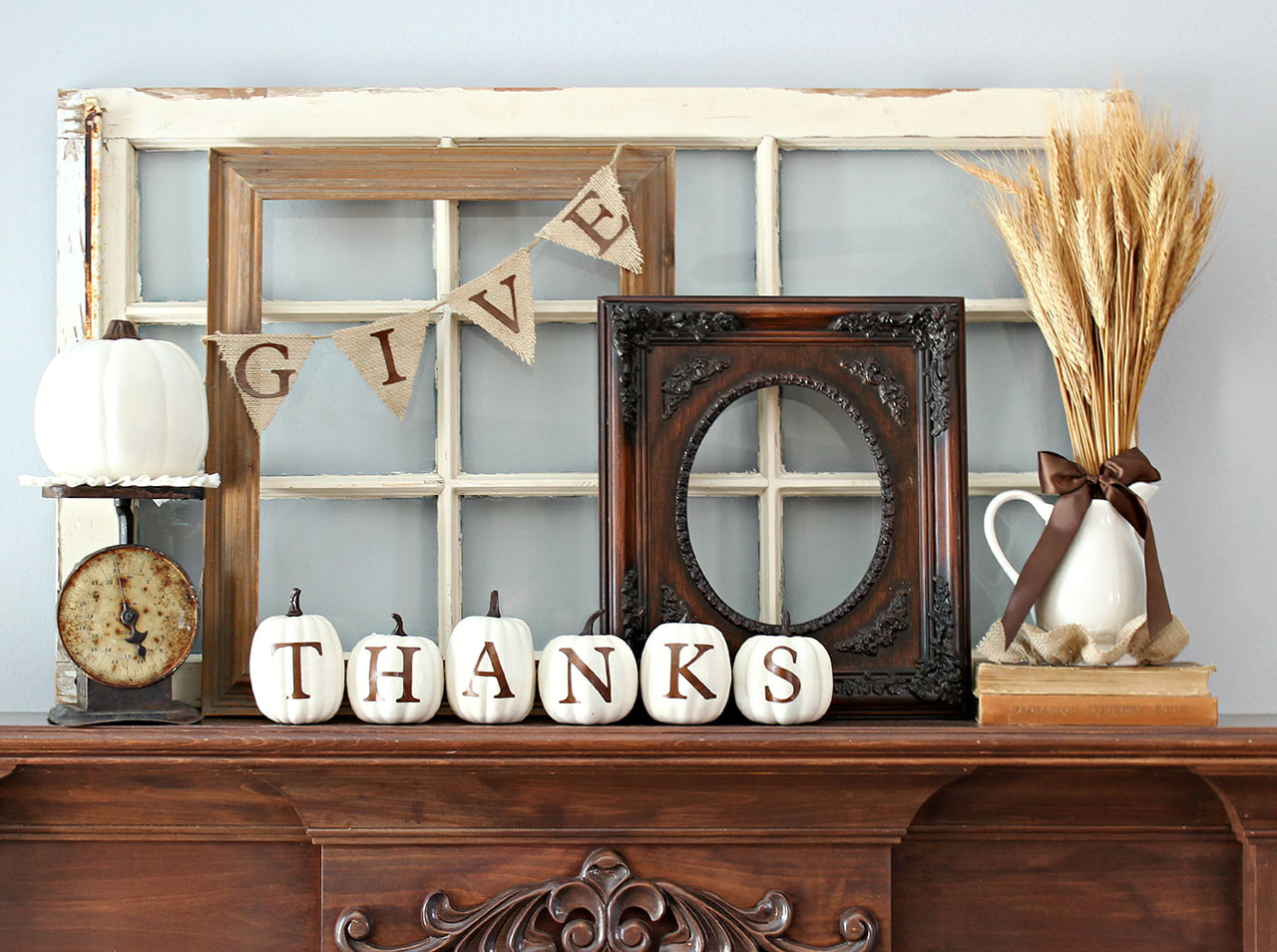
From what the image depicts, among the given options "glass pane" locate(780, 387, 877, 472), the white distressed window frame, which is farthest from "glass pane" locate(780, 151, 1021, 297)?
"glass pane" locate(780, 387, 877, 472)

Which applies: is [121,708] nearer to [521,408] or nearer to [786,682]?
[521,408]

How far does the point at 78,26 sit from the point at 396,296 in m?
0.57

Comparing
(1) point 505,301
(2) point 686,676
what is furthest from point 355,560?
(2) point 686,676

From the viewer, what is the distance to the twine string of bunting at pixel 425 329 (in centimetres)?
131

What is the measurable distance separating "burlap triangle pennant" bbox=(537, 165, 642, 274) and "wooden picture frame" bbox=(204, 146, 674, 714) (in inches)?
1.3

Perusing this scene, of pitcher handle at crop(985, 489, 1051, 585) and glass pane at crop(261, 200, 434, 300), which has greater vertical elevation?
glass pane at crop(261, 200, 434, 300)

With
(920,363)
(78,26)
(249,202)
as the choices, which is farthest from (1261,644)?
(78,26)

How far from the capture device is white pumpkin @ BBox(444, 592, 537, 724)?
117 cm

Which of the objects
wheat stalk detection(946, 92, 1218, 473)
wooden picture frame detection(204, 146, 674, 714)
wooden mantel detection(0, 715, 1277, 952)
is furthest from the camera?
wooden picture frame detection(204, 146, 674, 714)

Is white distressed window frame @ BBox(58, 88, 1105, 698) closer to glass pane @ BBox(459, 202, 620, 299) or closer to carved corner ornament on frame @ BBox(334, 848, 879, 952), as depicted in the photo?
glass pane @ BBox(459, 202, 620, 299)

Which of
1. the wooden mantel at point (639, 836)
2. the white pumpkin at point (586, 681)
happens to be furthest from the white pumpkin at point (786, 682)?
the white pumpkin at point (586, 681)

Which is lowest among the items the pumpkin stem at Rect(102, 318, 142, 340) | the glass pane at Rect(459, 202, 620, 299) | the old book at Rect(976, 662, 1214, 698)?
the old book at Rect(976, 662, 1214, 698)

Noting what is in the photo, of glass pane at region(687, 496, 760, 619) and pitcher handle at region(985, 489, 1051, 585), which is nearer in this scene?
pitcher handle at region(985, 489, 1051, 585)

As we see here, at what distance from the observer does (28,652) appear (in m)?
1.39
